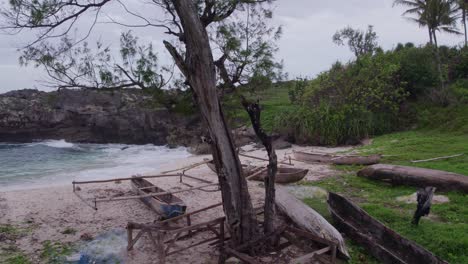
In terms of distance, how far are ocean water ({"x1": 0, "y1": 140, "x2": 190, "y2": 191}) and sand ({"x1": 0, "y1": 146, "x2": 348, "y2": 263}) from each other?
403 centimetres

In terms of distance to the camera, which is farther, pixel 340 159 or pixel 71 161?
pixel 71 161

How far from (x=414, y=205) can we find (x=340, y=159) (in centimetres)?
582

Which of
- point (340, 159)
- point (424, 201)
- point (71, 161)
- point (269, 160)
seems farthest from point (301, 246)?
point (71, 161)

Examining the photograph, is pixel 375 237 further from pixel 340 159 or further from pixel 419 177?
pixel 340 159

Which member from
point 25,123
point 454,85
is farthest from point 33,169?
point 454,85

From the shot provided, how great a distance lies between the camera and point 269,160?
6.80m

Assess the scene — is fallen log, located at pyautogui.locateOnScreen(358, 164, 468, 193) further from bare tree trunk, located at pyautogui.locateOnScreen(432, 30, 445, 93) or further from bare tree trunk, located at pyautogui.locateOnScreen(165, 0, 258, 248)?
bare tree trunk, located at pyautogui.locateOnScreen(432, 30, 445, 93)

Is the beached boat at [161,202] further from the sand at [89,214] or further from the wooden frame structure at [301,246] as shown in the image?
the wooden frame structure at [301,246]

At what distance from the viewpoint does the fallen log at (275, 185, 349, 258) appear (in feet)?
21.5

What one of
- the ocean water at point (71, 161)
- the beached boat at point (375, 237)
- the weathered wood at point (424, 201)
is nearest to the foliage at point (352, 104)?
the ocean water at point (71, 161)

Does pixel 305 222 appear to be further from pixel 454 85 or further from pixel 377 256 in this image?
pixel 454 85

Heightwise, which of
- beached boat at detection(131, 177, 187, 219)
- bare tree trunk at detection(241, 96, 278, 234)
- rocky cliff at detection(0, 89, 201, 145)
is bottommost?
beached boat at detection(131, 177, 187, 219)

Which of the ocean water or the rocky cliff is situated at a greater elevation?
the rocky cliff

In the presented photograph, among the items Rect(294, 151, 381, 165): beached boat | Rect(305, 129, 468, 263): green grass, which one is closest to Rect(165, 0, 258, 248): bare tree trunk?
Rect(305, 129, 468, 263): green grass
